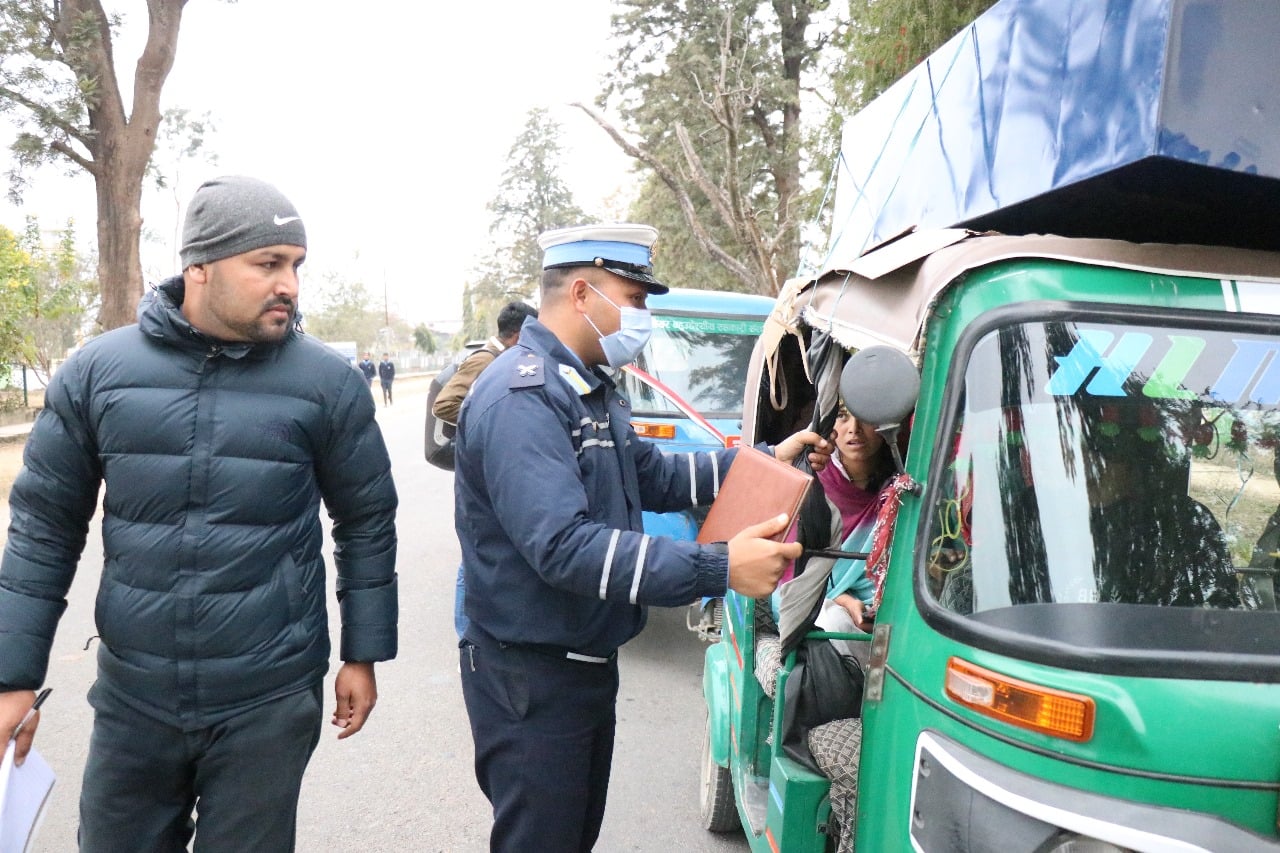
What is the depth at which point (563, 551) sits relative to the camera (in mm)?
1942

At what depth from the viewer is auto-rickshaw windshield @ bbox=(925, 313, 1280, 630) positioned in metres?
1.73

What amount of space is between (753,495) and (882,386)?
49 cm

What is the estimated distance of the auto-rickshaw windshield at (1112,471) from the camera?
173 centimetres

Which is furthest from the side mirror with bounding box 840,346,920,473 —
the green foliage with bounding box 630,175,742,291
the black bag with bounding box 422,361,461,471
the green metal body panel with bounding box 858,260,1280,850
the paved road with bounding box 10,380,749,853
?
the green foliage with bounding box 630,175,742,291

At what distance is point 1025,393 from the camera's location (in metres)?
1.79

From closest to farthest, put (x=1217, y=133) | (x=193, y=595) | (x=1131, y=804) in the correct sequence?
(x=1131, y=804), (x=1217, y=133), (x=193, y=595)

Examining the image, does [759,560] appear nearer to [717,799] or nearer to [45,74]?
[717,799]

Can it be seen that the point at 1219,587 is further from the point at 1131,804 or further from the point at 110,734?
the point at 110,734

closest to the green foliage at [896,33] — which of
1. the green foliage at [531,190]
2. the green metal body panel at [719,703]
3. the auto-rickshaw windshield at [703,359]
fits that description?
the auto-rickshaw windshield at [703,359]

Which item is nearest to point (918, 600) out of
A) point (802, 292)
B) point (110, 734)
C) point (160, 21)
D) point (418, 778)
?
point (802, 292)

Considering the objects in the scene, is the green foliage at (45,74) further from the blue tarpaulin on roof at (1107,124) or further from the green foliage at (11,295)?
the blue tarpaulin on roof at (1107,124)

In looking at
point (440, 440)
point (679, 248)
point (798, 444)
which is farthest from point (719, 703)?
point (679, 248)

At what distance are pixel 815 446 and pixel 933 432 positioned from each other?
922 mm

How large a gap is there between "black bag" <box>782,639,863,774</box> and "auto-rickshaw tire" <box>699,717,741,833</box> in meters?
0.99
